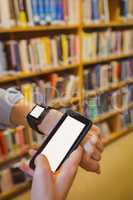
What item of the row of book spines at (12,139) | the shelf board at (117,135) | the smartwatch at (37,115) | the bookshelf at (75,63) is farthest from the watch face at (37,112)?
the shelf board at (117,135)

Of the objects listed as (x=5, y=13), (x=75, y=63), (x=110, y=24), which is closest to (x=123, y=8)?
(x=110, y=24)

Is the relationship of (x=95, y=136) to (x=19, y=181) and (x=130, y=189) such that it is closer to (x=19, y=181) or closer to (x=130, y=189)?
(x=130, y=189)

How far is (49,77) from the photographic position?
6.47 feet

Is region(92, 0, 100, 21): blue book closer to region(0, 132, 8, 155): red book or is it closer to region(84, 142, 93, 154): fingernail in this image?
region(0, 132, 8, 155): red book

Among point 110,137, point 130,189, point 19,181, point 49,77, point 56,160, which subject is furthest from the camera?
point 110,137

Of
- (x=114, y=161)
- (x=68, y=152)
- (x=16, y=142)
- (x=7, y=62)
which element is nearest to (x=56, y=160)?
(x=68, y=152)

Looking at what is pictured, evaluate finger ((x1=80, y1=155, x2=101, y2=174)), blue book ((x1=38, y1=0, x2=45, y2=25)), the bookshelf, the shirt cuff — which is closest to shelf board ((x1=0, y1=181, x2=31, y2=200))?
the bookshelf

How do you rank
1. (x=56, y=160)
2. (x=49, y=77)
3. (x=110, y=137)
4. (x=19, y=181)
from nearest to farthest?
(x=56, y=160)
(x=19, y=181)
(x=49, y=77)
(x=110, y=137)

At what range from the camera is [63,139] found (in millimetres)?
511

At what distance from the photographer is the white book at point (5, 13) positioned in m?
1.55

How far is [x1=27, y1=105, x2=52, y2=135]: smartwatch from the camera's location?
24.5 inches

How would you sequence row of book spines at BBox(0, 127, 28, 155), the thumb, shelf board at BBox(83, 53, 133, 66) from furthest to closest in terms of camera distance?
shelf board at BBox(83, 53, 133, 66) → row of book spines at BBox(0, 127, 28, 155) → the thumb

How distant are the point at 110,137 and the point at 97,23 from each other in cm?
112

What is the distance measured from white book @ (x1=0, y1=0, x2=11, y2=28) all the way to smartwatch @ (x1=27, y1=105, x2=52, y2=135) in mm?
1087
